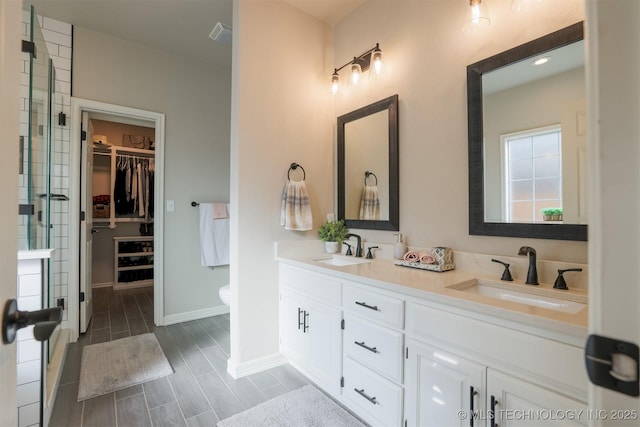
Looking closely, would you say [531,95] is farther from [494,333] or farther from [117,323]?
[117,323]

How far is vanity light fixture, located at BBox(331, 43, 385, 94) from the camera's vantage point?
215 cm

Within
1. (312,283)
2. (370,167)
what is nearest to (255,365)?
(312,283)

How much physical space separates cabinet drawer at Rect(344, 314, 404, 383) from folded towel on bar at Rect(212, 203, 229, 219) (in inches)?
83.5

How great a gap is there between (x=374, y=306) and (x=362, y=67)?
1892 millimetres

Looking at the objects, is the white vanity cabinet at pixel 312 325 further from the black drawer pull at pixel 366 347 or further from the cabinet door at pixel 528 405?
the cabinet door at pixel 528 405

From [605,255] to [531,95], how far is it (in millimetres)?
1428

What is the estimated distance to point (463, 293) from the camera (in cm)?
125

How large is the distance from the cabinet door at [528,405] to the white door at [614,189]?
2.32ft

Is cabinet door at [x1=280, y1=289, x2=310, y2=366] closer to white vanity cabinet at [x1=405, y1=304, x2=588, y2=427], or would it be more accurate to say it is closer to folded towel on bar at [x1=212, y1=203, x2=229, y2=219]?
white vanity cabinet at [x1=405, y1=304, x2=588, y2=427]

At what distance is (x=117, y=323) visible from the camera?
3125 mm

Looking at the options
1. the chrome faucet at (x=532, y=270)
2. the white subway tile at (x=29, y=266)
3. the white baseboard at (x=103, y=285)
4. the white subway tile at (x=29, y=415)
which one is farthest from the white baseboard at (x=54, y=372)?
the chrome faucet at (x=532, y=270)

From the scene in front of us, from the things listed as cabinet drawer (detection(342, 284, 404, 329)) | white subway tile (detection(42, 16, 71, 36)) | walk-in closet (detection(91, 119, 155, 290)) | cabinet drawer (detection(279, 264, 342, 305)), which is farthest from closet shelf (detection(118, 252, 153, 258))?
cabinet drawer (detection(342, 284, 404, 329))

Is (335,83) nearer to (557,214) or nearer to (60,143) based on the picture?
(557,214)

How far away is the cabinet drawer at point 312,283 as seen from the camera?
5.90 ft
